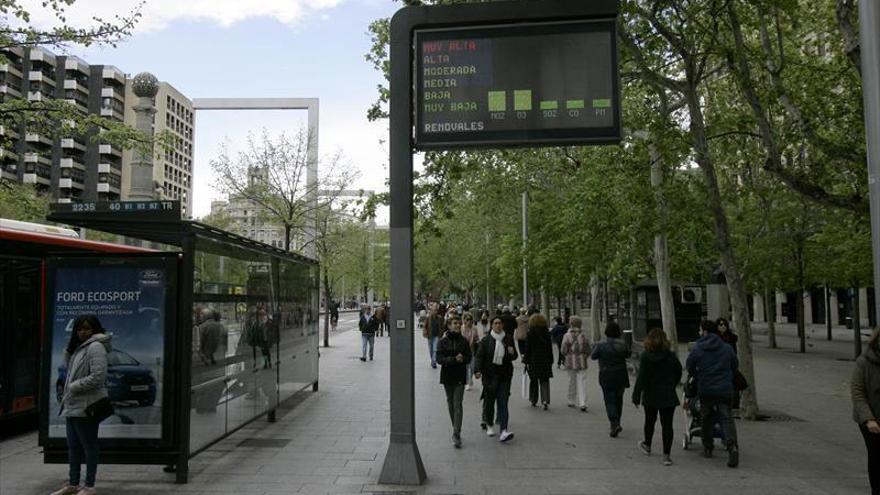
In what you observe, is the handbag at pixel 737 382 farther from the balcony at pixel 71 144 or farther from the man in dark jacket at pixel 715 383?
the balcony at pixel 71 144

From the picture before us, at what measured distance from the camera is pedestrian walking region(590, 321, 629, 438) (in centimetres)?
1006

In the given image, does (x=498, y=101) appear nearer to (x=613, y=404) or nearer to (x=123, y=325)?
(x=123, y=325)

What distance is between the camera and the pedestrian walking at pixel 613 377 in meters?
10.1

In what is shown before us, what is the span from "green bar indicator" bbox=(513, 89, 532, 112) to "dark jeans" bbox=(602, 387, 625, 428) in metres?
4.96

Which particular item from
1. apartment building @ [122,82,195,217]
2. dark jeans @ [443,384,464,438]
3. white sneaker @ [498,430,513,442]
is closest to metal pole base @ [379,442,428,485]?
dark jeans @ [443,384,464,438]

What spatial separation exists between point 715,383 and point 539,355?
4.46m

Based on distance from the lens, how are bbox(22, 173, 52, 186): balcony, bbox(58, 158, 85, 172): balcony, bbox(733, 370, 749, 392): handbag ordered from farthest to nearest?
bbox(58, 158, 85, 172): balcony → bbox(22, 173, 52, 186): balcony → bbox(733, 370, 749, 392): handbag

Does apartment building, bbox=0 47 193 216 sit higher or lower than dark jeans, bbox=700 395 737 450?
higher

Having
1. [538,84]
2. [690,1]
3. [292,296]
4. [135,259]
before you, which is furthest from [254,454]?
[690,1]

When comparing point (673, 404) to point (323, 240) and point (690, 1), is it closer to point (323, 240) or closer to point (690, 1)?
point (690, 1)

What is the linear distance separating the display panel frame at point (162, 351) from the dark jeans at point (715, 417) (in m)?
6.15

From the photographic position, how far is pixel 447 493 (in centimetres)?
692

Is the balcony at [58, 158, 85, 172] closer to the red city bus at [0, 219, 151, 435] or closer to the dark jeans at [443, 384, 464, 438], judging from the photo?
the red city bus at [0, 219, 151, 435]

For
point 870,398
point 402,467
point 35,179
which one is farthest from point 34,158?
point 870,398
